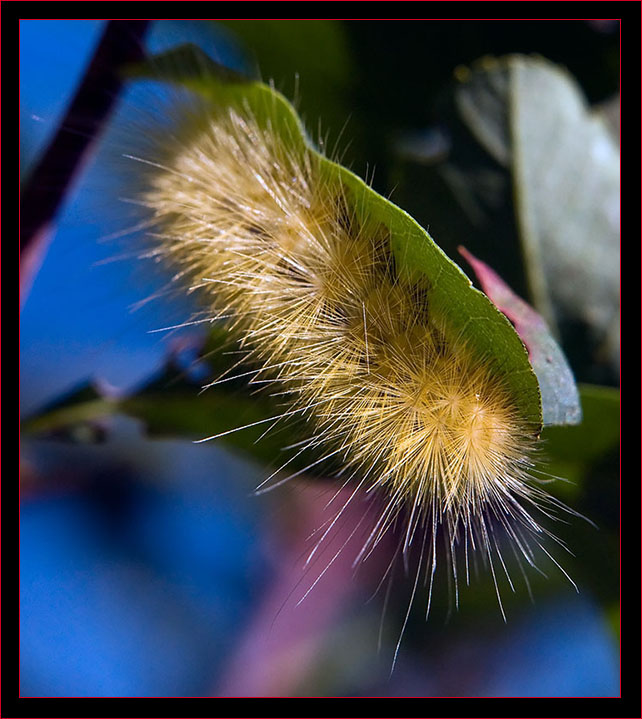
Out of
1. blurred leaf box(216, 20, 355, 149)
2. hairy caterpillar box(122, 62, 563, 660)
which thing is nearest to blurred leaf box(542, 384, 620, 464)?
hairy caterpillar box(122, 62, 563, 660)

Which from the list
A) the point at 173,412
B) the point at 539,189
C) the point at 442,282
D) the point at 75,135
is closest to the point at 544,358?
the point at 442,282

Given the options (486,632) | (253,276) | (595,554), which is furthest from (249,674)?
(253,276)

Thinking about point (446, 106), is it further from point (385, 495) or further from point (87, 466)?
point (87, 466)

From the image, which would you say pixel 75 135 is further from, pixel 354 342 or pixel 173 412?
pixel 354 342

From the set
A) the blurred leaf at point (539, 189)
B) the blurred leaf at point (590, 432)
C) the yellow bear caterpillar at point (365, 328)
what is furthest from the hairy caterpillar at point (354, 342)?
the blurred leaf at point (539, 189)

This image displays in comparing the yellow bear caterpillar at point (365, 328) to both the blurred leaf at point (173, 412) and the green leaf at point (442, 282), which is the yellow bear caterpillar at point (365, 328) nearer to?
the green leaf at point (442, 282)

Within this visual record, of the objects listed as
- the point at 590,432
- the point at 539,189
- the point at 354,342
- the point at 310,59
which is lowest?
the point at 590,432

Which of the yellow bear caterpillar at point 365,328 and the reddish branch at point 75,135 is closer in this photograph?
the yellow bear caterpillar at point 365,328

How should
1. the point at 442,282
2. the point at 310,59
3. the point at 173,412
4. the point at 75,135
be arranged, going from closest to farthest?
1. the point at 442,282
2. the point at 75,135
3. the point at 173,412
4. the point at 310,59
